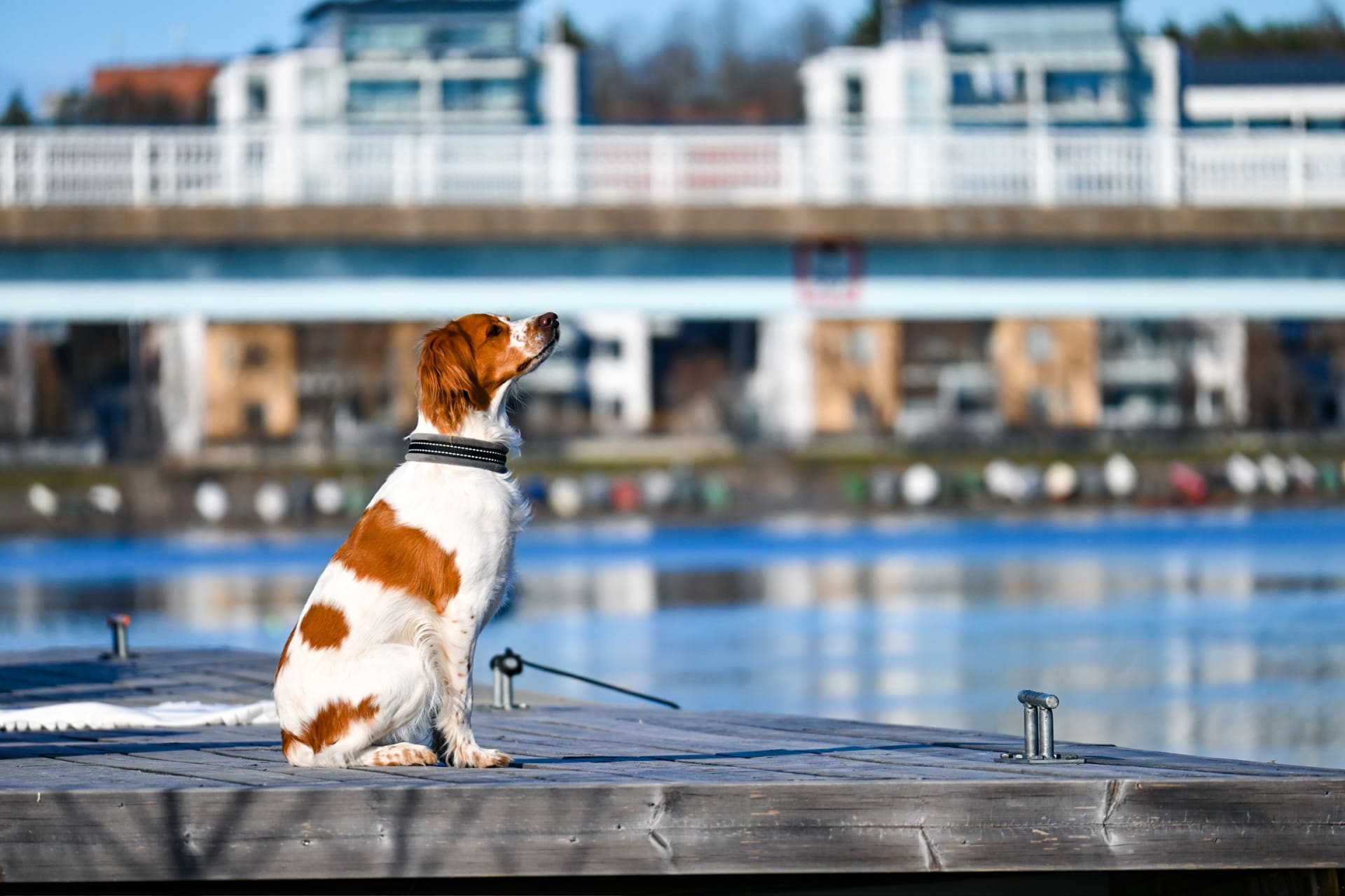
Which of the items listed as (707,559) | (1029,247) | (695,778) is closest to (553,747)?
(695,778)

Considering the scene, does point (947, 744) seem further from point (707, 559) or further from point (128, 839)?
point (707, 559)

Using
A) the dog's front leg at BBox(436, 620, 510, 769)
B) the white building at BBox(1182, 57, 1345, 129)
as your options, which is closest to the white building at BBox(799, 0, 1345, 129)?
the white building at BBox(1182, 57, 1345, 129)

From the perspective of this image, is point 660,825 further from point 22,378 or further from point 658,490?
point 22,378

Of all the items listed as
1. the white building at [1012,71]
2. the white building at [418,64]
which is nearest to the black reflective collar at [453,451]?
the white building at [1012,71]

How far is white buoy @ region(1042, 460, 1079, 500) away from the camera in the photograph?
3089cm

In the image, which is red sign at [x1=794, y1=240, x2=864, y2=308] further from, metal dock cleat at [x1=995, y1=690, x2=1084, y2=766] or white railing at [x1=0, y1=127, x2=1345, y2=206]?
metal dock cleat at [x1=995, y1=690, x2=1084, y2=766]

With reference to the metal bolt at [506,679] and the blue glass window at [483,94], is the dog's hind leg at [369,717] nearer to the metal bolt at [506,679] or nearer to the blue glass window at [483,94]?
the metal bolt at [506,679]

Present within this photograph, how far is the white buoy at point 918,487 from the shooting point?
30.2 metres

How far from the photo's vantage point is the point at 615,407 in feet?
199

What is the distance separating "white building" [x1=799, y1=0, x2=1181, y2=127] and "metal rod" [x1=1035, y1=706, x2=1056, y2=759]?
147 ft

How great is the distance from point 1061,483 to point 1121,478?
3.24ft

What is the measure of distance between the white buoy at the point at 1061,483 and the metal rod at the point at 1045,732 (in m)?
25.6

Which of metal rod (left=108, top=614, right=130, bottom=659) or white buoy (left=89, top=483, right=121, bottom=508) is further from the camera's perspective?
white buoy (left=89, top=483, right=121, bottom=508)

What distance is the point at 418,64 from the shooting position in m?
53.0
